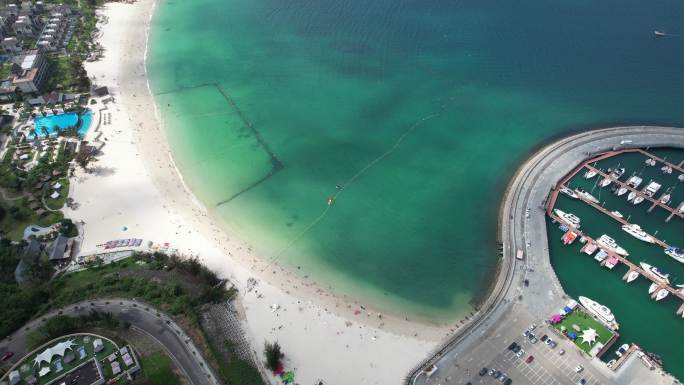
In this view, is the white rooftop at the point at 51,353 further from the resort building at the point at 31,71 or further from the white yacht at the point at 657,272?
the white yacht at the point at 657,272

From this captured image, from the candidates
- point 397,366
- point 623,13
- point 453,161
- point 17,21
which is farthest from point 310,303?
point 623,13

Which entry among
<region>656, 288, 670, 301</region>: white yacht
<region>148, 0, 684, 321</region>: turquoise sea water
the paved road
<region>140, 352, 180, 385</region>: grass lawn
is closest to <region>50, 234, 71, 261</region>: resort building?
the paved road

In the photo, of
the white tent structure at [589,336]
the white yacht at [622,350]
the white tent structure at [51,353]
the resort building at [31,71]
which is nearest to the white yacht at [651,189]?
the white yacht at [622,350]

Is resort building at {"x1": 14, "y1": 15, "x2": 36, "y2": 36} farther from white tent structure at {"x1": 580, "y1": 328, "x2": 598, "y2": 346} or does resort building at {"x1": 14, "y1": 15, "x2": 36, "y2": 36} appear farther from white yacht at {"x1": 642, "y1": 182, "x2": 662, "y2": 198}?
white yacht at {"x1": 642, "y1": 182, "x2": 662, "y2": 198}

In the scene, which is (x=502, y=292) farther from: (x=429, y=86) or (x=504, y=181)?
(x=429, y=86)

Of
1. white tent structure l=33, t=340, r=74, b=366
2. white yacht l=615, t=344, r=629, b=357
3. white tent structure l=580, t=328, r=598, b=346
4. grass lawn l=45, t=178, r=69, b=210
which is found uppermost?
white tent structure l=580, t=328, r=598, b=346

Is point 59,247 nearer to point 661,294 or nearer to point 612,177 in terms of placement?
point 661,294
